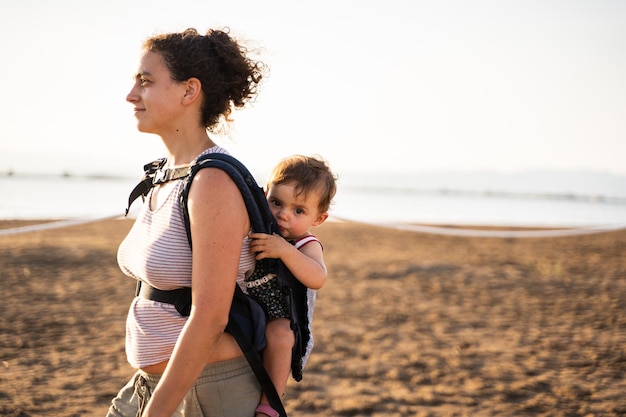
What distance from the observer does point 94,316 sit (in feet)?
23.4

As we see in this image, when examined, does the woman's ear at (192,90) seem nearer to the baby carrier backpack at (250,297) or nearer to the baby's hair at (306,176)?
the baby carrier backpack at (250,297)

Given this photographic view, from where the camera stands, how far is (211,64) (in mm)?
1725

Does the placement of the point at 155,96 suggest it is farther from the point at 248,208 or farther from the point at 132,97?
the point at 248,208

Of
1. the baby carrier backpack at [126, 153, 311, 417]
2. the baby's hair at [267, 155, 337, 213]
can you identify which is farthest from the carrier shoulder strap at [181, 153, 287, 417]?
the baby's hair at [267, 155, 337, 213]

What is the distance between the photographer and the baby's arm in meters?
1.62

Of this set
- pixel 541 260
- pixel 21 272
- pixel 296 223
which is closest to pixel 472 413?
pixel 296 223

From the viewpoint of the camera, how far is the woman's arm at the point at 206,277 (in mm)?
1477

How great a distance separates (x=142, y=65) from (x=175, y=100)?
13cm

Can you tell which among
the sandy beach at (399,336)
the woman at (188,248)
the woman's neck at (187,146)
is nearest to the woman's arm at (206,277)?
the woman at (188,248)

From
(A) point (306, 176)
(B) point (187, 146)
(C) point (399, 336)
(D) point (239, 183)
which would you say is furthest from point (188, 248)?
(C) point (399, 336)

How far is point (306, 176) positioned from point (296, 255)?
0.36 metres

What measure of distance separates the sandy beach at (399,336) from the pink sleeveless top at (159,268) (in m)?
3.07

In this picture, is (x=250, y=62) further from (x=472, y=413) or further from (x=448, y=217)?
(x=448, y=217)

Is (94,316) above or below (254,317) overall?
below
